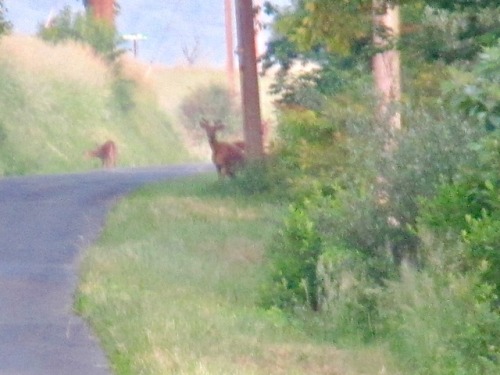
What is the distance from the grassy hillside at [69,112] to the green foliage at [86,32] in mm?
923

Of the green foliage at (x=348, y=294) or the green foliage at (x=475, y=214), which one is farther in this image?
the green foliage at (x=348, y=294)

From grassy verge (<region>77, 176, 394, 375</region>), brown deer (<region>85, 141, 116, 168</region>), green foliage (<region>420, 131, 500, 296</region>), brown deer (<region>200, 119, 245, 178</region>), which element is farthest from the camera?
brown deer (<region>85, 141, 116, 168</region>)

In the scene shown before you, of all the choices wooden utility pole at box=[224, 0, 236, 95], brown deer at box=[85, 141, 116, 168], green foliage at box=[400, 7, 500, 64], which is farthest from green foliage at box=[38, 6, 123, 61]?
green foliage at box=[400, 7, 500, 64]

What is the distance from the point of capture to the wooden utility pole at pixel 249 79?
80.3 feet

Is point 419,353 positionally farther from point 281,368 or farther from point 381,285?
point 381,285

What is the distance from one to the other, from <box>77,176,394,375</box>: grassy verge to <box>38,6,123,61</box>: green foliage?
28455 millimetres

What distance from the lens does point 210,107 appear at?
5100cm

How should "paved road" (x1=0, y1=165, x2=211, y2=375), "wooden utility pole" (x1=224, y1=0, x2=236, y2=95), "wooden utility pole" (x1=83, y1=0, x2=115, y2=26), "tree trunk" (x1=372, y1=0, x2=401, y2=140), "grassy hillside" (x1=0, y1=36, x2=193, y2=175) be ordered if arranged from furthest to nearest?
1. "wooden utility pole" (x1=224, y1=0, x2=236, y2=95)
2. "wooden utility pole" (x1=83, y1=0, x2=115, y2=26)
3. "grassy hillside" (x1=0, y1=36, x2=193, y2=175)
4. "tree trunk" (x1=372, y1=0, x2=401, y2=140)
5. "paved road" (x1=0, y1=165, x2=211, y2=375)

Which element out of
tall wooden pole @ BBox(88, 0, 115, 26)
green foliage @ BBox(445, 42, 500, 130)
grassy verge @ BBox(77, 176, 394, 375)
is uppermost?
tall wooden pole @ BBox(88, 0, 115, 26)

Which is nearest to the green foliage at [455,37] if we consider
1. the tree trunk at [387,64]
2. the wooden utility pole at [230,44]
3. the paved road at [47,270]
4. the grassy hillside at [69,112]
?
the tree trunk at [387,64]

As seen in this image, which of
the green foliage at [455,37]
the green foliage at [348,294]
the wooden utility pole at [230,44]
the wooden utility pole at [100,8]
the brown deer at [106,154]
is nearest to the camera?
the green foliage at [348,294]

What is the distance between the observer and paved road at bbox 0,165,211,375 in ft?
32.3

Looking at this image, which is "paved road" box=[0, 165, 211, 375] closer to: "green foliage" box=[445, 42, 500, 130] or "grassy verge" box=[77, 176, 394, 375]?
"grassy verge" box=[77, 176, 394, 375]

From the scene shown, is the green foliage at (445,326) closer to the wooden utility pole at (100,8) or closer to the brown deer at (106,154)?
the brown deer at (106,154)
